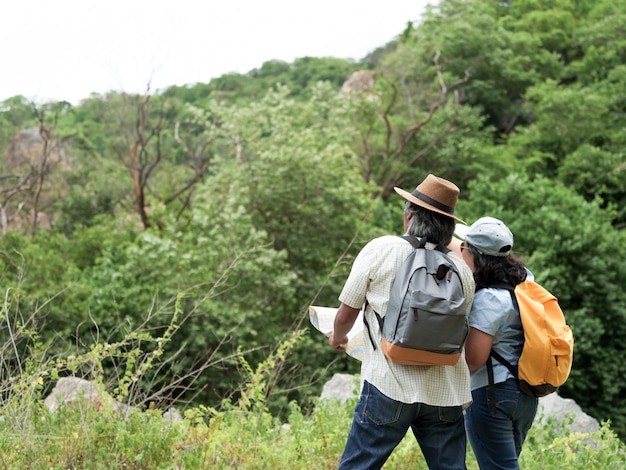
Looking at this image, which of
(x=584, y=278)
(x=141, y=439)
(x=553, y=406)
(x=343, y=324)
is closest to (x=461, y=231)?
(x=343, y=324)

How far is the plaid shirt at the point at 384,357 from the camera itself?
8.27 ft

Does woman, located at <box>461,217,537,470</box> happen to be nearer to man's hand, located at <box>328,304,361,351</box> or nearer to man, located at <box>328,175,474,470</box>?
man, located at <box>328,175,474,470</box>

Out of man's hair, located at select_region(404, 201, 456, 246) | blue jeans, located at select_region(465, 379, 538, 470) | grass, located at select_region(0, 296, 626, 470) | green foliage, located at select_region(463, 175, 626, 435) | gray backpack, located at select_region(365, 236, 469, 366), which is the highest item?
man's hair, located at select_region(404, 201, 456, 246)

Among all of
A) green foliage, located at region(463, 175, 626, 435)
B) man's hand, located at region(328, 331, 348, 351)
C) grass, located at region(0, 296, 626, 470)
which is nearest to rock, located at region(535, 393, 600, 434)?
grass, located at region(0, 296, 626, 470)

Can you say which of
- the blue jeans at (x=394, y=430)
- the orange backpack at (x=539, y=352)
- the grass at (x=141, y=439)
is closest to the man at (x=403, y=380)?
the blue jeans at (x=394, y=430)

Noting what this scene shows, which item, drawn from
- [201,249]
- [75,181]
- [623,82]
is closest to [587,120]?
[623,82]

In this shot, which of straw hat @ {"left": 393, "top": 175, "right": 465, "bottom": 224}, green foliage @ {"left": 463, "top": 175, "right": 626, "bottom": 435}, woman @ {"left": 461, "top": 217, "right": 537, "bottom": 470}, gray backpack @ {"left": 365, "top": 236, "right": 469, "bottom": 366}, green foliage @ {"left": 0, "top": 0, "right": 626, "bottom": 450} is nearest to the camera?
gray backpack @ {"left": 365, "top": 236, "right": 469, "bottom": 366}

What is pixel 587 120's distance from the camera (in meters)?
25.0

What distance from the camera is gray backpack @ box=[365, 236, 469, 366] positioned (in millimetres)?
2406

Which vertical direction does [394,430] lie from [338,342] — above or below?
below

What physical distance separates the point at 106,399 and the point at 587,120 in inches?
981

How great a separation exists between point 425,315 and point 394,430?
0.49m

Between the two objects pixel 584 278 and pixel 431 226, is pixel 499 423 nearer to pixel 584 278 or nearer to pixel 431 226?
pixel 431 226

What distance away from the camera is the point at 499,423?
280cm
